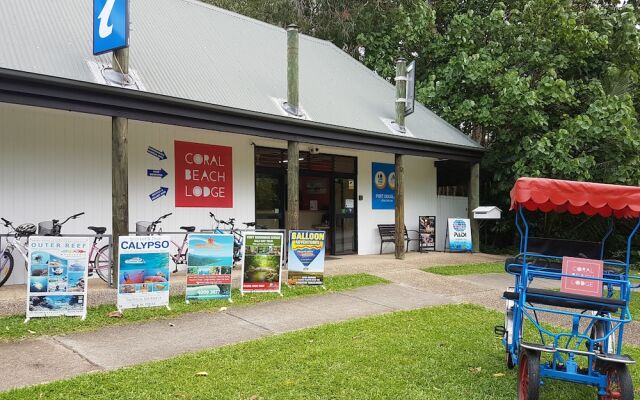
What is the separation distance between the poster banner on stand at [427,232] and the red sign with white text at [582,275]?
10.9 m

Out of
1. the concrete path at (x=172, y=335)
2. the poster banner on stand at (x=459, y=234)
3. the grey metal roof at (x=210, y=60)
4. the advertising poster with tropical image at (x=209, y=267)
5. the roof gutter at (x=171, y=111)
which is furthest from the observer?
the poster banner on stand at (x=459, y=234)

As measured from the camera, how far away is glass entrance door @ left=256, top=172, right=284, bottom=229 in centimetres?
1233

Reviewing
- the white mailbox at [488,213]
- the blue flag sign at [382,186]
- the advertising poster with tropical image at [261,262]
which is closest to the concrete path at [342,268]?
the advertising poster with tropical image at [261,262]

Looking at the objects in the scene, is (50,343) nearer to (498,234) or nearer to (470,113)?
(470,113)

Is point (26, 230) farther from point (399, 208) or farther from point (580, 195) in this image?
point (399, 208)

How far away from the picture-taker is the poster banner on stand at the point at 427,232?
15.6 m

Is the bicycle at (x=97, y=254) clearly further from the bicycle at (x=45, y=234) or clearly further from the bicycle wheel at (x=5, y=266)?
the bicycle wheel at (x=5, y=266)

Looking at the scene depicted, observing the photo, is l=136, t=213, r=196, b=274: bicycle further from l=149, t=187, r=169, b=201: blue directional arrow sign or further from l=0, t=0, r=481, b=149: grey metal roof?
l=0, t=0, r=481, b=149: grey metal roof

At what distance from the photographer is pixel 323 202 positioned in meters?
14.1

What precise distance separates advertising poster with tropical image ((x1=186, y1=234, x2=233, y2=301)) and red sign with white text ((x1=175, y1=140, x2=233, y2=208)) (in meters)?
3.39

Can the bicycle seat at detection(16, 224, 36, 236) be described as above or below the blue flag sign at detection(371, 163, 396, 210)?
A: below

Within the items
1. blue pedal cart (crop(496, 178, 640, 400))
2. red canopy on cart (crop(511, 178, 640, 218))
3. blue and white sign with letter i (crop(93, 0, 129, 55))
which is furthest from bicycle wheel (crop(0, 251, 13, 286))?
red canopy on cart (crop(511, 178, 640, 218))

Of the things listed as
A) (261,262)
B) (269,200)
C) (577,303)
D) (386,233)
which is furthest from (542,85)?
(577,303)

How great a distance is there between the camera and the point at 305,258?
29.2ft
